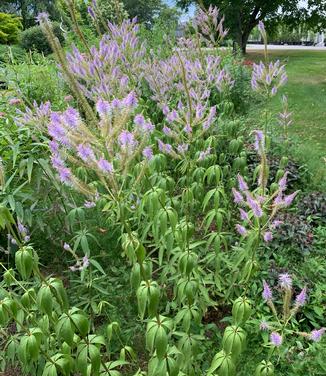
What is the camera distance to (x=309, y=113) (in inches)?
397

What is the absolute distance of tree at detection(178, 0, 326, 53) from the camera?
20.7m

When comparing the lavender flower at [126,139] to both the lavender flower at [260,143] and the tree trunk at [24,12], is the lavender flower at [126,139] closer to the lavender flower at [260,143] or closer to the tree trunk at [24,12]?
the lavender flower at [260,143]

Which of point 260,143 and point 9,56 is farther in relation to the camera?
point 9,56

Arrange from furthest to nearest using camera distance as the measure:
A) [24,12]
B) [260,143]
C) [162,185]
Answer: [24,12] < [162,185] < [260,143]

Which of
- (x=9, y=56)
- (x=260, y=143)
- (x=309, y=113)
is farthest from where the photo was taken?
(x=309, y=113)

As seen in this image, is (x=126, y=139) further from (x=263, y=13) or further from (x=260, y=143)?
(x=263, y=13)

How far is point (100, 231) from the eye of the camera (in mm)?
3660

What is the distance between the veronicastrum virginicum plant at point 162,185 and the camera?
170cm

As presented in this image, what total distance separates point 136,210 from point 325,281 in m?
1.57

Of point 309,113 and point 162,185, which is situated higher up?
point 162,185

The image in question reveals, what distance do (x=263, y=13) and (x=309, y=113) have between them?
13.8m

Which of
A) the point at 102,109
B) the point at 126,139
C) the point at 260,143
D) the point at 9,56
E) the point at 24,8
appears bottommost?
the point at 260,143

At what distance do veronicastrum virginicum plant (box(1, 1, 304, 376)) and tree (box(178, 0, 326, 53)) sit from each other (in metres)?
17.9

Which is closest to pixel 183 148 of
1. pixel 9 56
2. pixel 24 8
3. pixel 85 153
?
pixel 85 153
